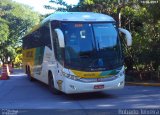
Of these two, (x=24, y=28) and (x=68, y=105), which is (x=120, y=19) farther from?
(x=24, y=28)

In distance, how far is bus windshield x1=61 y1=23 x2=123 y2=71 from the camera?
13.1m

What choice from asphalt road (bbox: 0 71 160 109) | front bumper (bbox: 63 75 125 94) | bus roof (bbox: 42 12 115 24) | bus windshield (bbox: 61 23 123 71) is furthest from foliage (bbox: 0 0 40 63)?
front bumper (bbox: 63 75 125 94)

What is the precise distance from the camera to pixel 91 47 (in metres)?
13.3

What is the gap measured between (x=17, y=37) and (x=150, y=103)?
4705 centimetres

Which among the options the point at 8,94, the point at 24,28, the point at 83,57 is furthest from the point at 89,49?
the point at 24,28

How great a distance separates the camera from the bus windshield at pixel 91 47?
13.1 metres

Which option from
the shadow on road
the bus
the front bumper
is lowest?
the shadow on road

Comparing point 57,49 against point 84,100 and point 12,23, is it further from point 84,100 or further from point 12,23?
point 12,23

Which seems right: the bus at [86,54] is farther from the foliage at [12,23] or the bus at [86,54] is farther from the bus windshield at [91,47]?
the foliage at [12,23]

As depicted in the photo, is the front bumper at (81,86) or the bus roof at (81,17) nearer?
the front bumper at (81,86)

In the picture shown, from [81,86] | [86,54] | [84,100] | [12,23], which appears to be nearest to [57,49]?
[86,54]

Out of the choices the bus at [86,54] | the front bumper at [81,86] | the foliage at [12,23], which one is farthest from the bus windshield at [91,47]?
the foliage at [12,23]

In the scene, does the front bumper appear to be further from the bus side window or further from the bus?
the bus side window

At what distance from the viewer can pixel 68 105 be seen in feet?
40.7
